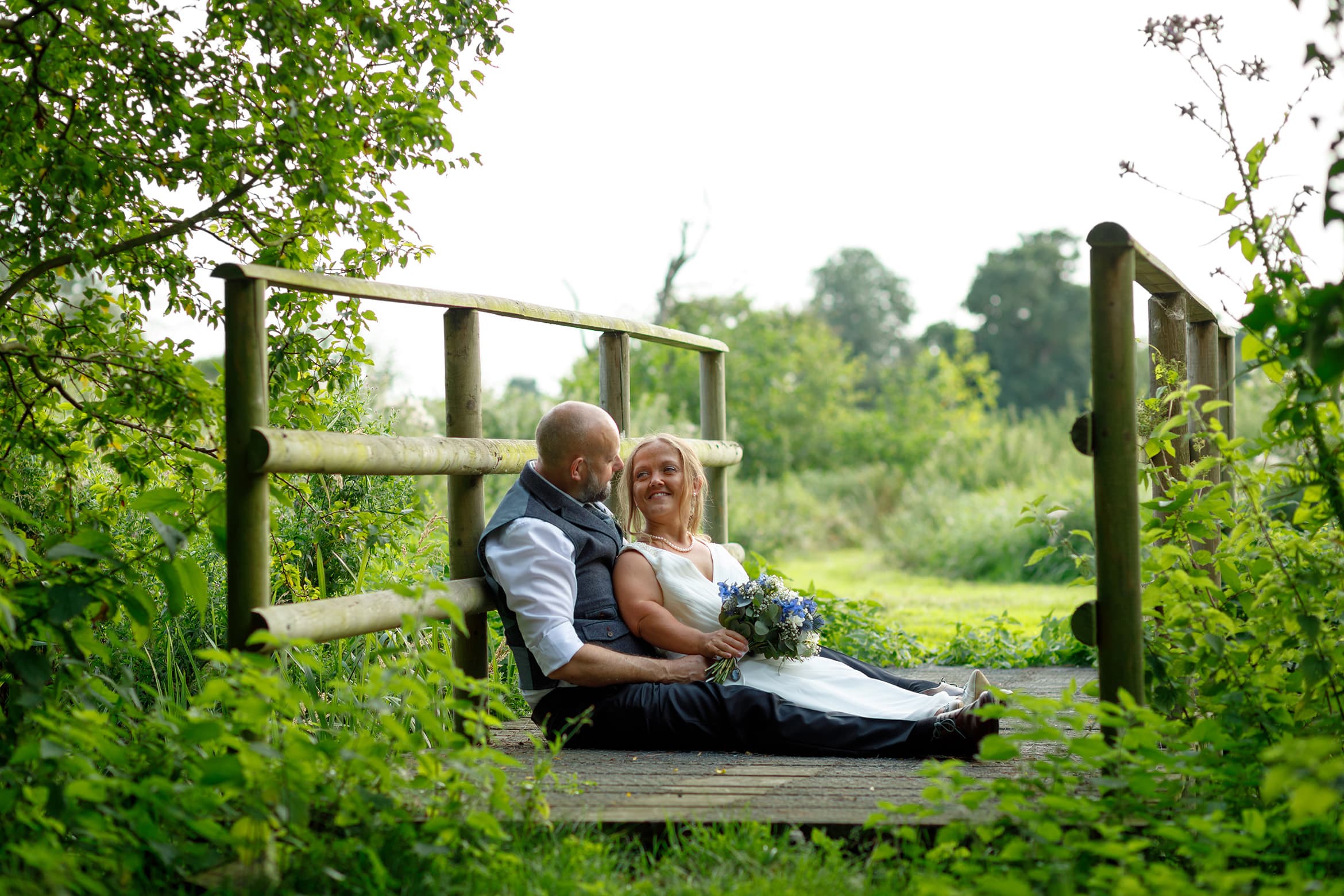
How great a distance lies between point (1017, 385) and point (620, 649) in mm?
40960

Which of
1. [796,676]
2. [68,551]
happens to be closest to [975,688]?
[796,676]

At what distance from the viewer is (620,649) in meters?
3.77

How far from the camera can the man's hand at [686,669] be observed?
12.1 feet

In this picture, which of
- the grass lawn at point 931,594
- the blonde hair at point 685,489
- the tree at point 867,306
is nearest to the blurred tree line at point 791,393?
the grass lawn at point 931,594

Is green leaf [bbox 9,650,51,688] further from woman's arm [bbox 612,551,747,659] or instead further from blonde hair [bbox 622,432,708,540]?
blonde hair [bbox 622,432,708,540]

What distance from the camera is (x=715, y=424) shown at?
6.11 meters

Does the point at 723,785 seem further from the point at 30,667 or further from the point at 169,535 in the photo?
the point at 30,667

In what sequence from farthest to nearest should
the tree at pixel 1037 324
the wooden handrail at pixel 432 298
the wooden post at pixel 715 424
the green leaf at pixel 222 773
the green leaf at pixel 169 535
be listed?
the tree at pixel 1037 324 → the wooden post at pixel 715 424 → the wooden handrail at pixel 432 298 → the green leaf at pixel 169 535 → the green leaf at pixel 222 773

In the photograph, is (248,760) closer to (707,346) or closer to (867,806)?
(867,806)

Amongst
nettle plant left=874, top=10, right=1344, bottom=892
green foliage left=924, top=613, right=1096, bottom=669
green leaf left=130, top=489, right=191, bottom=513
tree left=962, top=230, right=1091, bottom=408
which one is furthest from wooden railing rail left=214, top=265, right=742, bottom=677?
tree left=962, top=230, right=1091, bottom=408

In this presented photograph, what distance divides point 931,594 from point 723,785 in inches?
344

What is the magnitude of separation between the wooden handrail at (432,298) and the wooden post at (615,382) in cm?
5

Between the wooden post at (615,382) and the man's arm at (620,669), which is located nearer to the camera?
the man's arm at (620,669)

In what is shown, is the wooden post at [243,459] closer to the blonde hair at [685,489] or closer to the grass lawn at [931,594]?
the blonde hair at [685,489]
